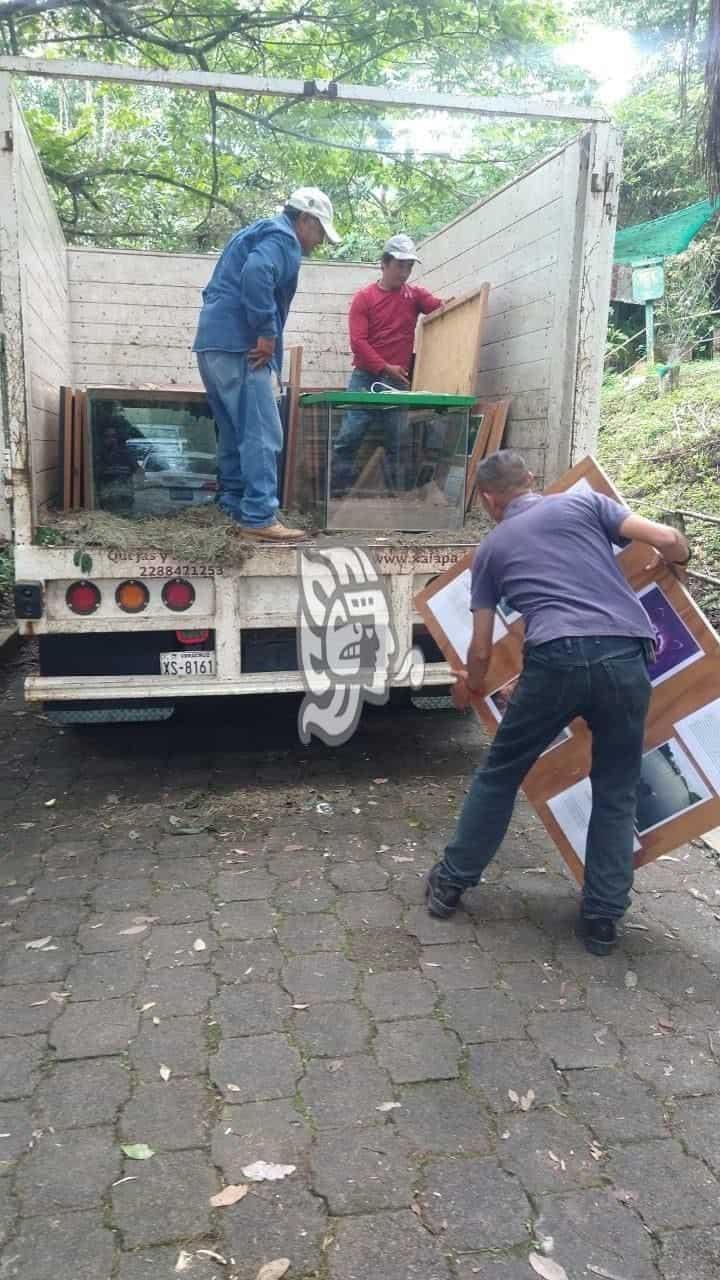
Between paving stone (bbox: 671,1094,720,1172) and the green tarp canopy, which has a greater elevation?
the green tarp canopy

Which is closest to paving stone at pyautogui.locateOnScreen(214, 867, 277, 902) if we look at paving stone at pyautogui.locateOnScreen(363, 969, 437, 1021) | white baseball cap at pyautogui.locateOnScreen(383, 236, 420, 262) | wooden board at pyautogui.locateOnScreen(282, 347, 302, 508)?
paving stone at pyautogui.locateOnScreen(363, 969, 437, 1021)

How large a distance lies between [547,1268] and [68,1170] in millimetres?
1021

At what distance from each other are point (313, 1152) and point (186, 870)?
4.93 ft

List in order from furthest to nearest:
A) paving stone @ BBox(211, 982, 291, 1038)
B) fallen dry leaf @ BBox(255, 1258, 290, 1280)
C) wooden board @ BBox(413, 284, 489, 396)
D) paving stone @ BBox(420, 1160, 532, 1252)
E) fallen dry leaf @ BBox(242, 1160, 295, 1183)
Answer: wooden board @ BBox(413, 284, 489, 396) → paving stone @ BBox(211, 982, 291, 1038) → fallen dry leaf @ BBox(242, 1160, 295, 1183) → paving stone @ BBox(420, 1160, 532, 1252) → fallen dry leaf @ BBox(255, 1258, 290, 1280)

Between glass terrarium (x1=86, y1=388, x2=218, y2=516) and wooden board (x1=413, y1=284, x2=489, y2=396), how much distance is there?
1.27 meters

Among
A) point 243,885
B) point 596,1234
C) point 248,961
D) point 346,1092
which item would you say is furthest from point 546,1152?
point 243,885

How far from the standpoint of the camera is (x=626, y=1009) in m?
2.66

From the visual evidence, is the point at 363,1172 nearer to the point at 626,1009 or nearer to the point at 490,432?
the point at 626,1009

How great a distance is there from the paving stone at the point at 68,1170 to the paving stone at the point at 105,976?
1.85ft

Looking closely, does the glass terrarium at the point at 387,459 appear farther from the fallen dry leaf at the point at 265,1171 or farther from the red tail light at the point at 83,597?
Result: the fallen dry leaf at the point at 265,1171

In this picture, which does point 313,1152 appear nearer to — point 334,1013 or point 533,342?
point 334,1013

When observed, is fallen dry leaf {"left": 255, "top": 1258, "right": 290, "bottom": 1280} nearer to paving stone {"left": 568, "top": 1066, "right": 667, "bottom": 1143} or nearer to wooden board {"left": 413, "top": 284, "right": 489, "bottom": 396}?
paving stone {"left": 568, "top": 1066, "right": 667, "bottom": 1143}

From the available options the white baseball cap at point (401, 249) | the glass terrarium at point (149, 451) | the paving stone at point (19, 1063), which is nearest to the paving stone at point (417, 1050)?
the paving stone at point (19, 1063)

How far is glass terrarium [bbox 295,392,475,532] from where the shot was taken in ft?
13.9
